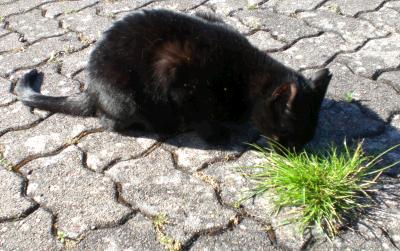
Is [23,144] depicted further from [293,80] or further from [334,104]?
[334,104]

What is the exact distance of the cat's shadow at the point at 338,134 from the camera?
2812 millimetres

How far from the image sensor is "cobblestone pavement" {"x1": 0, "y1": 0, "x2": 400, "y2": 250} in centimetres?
234

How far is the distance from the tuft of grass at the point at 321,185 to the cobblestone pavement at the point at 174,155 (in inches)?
→ 2.5

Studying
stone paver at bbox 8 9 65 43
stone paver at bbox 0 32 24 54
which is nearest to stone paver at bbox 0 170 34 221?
stone paver at bbox 0 32 24 54

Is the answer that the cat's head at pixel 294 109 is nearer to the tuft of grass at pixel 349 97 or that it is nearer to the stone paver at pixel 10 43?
the tuft of grass at pixel 349 97

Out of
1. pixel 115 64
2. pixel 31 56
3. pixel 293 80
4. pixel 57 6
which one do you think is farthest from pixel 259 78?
pixel 57 6

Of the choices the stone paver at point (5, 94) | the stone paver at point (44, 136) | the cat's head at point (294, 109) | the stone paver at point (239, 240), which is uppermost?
the cat's head at point (294, 109)

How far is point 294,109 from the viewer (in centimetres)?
251

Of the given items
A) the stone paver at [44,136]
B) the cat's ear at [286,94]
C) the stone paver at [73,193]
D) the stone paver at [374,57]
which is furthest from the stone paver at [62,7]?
the cat's ear at [286,94]

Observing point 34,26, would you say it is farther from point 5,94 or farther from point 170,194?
point 170,194

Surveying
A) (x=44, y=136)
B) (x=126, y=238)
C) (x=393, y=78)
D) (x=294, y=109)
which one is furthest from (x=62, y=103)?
(x=393, y=78)

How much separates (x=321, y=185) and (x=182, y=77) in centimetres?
96

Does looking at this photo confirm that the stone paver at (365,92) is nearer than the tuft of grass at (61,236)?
No

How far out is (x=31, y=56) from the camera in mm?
3842
